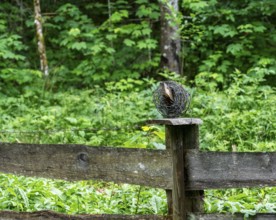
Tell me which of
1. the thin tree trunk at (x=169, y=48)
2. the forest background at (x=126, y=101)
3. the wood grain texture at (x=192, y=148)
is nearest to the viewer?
the wood grain texture at (x=192, y=148)

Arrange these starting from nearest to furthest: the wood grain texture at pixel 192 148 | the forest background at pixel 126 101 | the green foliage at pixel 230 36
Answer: the wood grain texture at pixel 192 148 < the forest background at pixel 126 101 < the green foliage at pixel 230 36

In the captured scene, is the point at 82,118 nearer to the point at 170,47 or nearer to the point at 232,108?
the point at 232,108

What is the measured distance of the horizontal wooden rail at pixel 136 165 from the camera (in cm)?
312

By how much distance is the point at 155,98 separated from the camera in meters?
3.28

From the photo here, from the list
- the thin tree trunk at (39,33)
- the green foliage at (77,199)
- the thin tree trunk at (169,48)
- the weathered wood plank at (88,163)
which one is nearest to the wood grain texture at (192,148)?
the weathered wood plank at (88,163)

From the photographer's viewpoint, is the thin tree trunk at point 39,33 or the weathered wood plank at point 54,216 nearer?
the weathered wood plank at point 54,216

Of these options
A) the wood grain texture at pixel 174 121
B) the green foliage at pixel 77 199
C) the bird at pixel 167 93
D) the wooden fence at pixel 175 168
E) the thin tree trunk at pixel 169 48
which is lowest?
the green foliage at pixel 77 199

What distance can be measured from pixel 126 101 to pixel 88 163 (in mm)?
4913

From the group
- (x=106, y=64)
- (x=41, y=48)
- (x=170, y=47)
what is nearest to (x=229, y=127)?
(x=170, y=47)

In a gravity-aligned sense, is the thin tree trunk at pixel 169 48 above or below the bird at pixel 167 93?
above

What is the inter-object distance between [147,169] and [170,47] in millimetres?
7120

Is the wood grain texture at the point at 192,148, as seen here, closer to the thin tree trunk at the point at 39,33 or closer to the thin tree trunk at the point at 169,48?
the thin tree trunk at the point at 169,48

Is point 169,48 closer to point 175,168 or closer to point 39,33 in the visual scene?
point 39,33

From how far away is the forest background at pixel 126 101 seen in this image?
435cm
